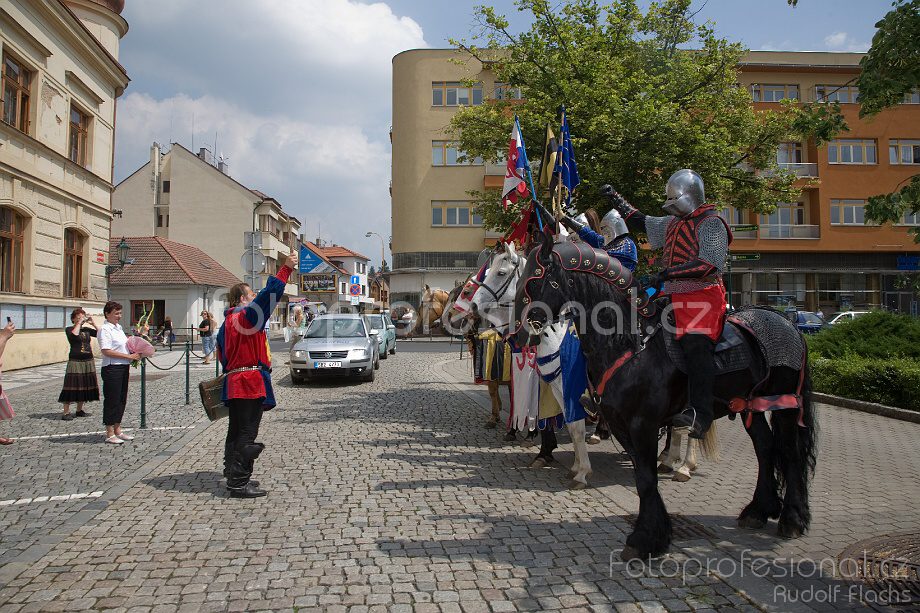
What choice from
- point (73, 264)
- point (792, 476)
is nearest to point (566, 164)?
point (792, 476)

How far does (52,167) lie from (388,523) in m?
18.7

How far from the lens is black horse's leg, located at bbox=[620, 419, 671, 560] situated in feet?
13.0

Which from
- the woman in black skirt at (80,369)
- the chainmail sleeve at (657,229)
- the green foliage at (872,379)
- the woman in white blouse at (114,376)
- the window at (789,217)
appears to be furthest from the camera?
the window at (789,217)

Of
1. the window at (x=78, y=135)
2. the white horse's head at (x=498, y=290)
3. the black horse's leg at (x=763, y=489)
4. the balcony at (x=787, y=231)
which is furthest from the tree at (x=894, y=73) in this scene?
the balcony at (x=787, y=231)

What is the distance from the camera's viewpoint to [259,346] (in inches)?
224

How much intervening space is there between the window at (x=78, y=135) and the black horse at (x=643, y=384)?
20.5m

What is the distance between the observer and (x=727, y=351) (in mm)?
4117

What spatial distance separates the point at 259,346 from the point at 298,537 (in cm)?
196

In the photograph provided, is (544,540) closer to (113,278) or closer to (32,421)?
(32,421)

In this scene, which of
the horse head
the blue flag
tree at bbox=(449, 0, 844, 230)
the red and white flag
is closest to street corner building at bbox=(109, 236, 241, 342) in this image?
tree at bbox=(449, 0, 844, 230)

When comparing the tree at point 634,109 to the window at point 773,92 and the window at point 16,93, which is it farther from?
the window at point 773,92

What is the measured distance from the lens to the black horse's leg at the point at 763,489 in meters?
4.58

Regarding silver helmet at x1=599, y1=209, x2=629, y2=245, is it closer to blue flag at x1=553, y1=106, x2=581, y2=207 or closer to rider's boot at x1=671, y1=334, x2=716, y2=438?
rider's boot at x1=671, y1=334, x2=716, y2=438

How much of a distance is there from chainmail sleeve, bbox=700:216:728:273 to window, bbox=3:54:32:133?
1862 centimetres
